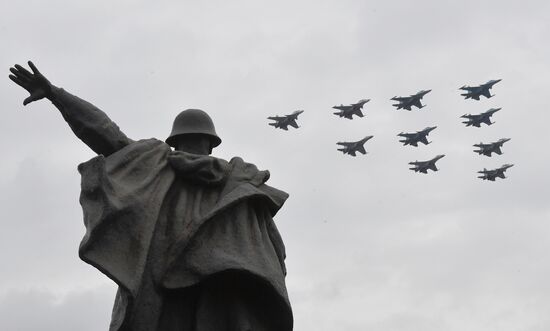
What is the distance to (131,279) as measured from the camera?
17.7 ft

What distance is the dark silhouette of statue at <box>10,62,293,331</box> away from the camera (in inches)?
216

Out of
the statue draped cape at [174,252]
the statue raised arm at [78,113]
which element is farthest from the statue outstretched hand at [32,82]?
the statue draped cape at [174,252]

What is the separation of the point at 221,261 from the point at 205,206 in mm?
571

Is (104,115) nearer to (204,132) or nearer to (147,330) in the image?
(204,132)

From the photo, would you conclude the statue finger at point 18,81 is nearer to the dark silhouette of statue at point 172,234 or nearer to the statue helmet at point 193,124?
the dark silhouette of statue at point 172,234

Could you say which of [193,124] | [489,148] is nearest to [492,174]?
[489,148]

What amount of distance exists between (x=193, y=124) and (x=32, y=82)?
117 cm

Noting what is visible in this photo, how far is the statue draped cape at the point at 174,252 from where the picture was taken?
5465 millimetres

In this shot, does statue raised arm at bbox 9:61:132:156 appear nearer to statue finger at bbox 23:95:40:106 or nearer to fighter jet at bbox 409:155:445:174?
statue finger at bbox 23:95:40:106

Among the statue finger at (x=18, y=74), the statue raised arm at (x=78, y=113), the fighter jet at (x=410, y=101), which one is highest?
the fighter jet at (x=410, y=101)

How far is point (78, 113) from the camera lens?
596 cm

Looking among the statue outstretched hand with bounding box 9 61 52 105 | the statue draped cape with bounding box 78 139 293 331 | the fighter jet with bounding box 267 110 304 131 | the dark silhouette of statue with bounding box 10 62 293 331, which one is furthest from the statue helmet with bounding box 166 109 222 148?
the fighter jet with bounding box 267 110 304 131

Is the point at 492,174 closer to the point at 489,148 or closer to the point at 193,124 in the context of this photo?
the point at 489,148

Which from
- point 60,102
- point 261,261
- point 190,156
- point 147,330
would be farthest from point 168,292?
point 60,102
